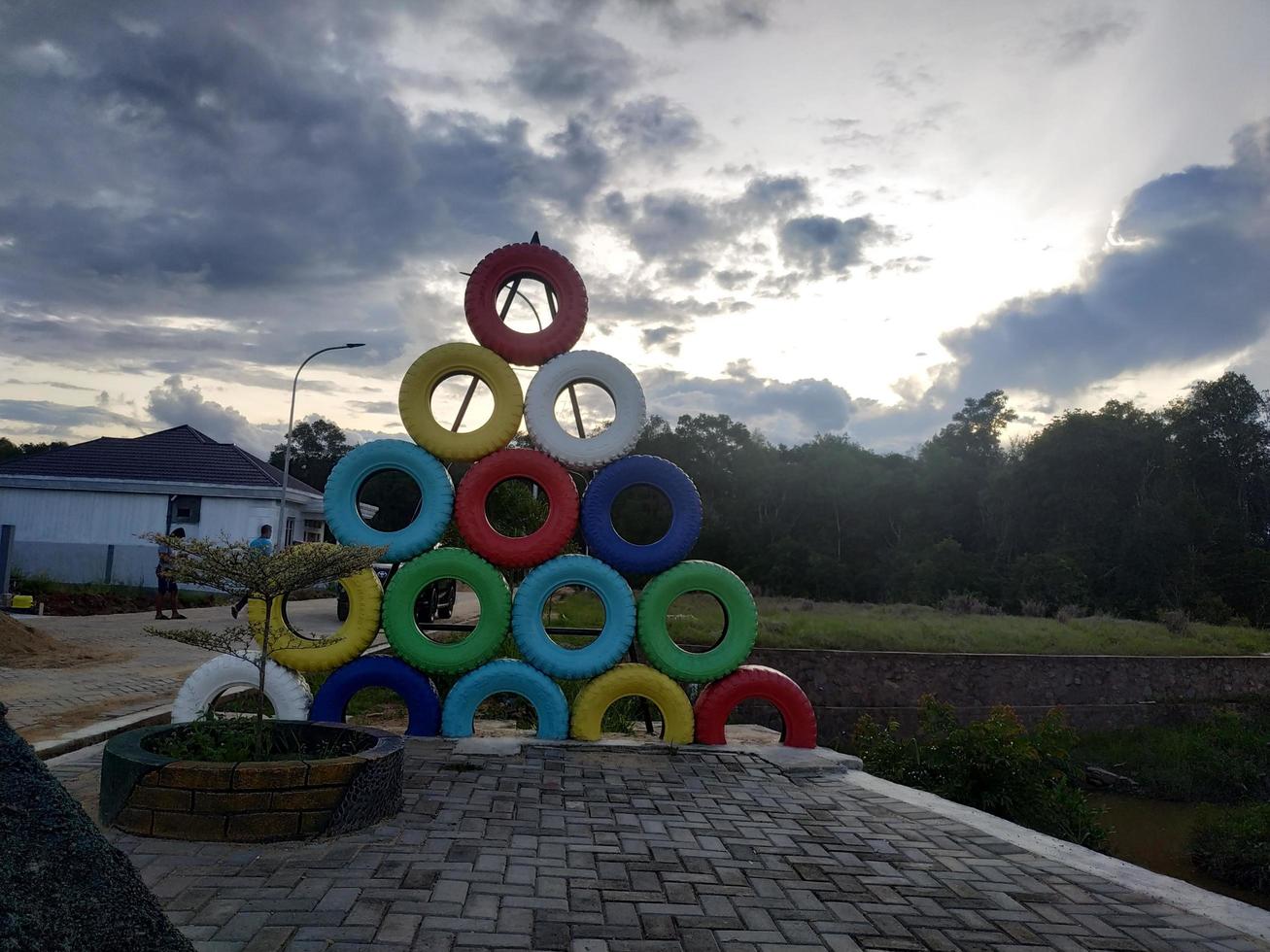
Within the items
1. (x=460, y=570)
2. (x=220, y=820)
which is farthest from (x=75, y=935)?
(x=460, y=570)

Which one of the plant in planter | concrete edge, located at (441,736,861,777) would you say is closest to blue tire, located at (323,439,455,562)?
concrete edge, located at (441,736,861,777)

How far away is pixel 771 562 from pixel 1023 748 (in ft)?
125

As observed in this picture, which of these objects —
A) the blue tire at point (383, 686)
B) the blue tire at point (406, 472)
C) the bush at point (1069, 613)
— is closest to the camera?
the blue tire at point (383, 686)

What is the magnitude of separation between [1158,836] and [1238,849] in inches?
85.7

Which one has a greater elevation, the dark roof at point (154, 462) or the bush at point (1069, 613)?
the dark roof at point (154, 462)

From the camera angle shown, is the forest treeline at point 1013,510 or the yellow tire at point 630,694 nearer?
the yellow tire at point 630,694

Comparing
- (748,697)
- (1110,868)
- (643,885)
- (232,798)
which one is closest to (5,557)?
(748,697)

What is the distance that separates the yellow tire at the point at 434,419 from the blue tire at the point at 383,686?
2060 mm

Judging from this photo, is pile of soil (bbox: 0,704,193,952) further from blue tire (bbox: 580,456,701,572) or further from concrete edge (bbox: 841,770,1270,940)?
blue tire (bbox: 580,456,701,572)

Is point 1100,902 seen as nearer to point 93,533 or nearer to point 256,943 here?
point 256,943

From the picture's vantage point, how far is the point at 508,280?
9352 millimetres

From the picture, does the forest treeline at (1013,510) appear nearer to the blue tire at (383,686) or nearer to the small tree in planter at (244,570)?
the blue tire at (383,686)

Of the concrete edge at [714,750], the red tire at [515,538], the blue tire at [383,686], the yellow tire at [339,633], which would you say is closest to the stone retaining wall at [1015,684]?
the concrete edge at [714,750]

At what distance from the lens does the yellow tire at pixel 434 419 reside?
8.87m
